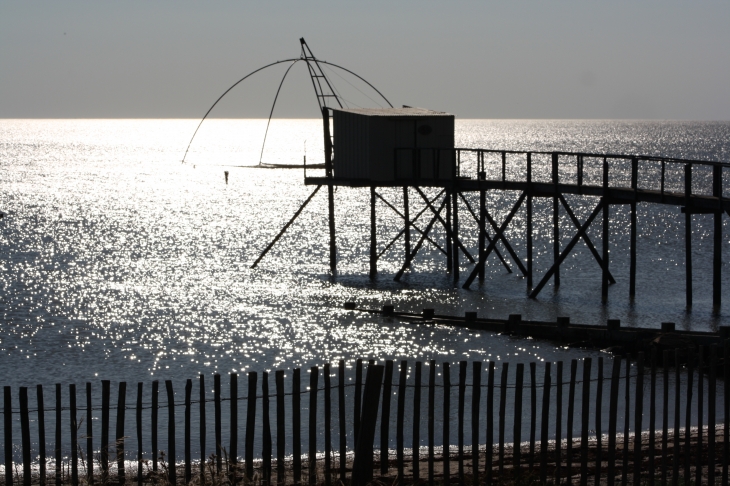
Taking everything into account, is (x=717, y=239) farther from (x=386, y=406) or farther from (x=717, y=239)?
(x=386, y=406)

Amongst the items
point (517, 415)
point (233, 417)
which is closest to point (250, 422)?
point (233, 417)

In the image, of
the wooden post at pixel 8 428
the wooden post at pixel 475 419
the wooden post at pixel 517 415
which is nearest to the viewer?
the wooden post at pixel 8 428

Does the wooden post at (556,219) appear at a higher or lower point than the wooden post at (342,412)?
higher

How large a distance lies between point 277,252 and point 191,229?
1752 centimetres

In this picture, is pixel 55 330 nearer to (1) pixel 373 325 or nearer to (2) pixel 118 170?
(1) pixel 373 325

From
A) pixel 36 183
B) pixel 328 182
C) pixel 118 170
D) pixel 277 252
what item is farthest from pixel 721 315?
pixel 118 170

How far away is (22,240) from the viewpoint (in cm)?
5512

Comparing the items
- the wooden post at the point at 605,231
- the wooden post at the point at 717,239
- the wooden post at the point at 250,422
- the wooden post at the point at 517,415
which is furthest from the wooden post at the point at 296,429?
the wooden post at the point at 605,231

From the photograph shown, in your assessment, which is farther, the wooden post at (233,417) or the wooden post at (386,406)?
the wooden post at (386,406)

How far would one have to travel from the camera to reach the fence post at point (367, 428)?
31.6 feet

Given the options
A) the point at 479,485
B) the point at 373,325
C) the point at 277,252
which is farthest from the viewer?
the point at 277,252

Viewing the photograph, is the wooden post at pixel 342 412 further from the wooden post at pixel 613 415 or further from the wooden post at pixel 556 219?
the wooden post at pixel 556 219

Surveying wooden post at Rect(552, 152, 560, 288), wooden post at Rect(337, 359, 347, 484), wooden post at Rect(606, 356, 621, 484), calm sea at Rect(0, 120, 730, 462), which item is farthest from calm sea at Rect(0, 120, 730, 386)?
wooden post at Rect(337, 359, 347, 484)

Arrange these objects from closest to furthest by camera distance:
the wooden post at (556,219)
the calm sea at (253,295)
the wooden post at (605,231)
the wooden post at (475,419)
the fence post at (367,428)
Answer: the fence post at (367,428) → the wooden post at (475,419) → the calm sea at (253,295) → the wooden post at (605,231) → the wooden post at (556,219)
